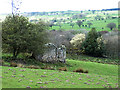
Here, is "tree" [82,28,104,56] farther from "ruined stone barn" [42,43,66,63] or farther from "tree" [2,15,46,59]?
"tree" [2,15,46,59]

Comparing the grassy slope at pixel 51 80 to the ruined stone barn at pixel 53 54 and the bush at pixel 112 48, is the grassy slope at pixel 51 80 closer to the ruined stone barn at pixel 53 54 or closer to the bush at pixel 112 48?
the ruined stone barn at pixel 53 54

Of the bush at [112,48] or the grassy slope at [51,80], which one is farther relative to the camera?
the bush at [112,48]

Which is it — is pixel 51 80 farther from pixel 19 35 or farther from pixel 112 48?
pixel 112 48

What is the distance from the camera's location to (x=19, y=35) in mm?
24734

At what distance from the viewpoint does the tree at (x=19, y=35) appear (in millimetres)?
24547

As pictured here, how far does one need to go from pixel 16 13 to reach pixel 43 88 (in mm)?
20920

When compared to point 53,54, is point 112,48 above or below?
below

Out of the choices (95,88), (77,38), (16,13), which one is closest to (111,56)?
(77,38)

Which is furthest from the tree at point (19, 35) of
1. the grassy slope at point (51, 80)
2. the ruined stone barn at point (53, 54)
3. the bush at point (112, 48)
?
the bush at point (112, 48)

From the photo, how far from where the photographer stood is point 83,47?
61.2 meters

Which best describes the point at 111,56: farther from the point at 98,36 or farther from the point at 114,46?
the point at 98,36

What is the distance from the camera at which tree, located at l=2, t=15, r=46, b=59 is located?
24547 mm

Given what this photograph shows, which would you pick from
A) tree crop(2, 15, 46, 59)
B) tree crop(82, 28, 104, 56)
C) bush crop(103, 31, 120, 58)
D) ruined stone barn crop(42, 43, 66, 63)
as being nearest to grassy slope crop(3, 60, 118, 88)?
tree crop(2, 15, 46, 59)

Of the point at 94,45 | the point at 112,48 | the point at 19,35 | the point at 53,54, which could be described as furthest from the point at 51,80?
the point at 112,48
